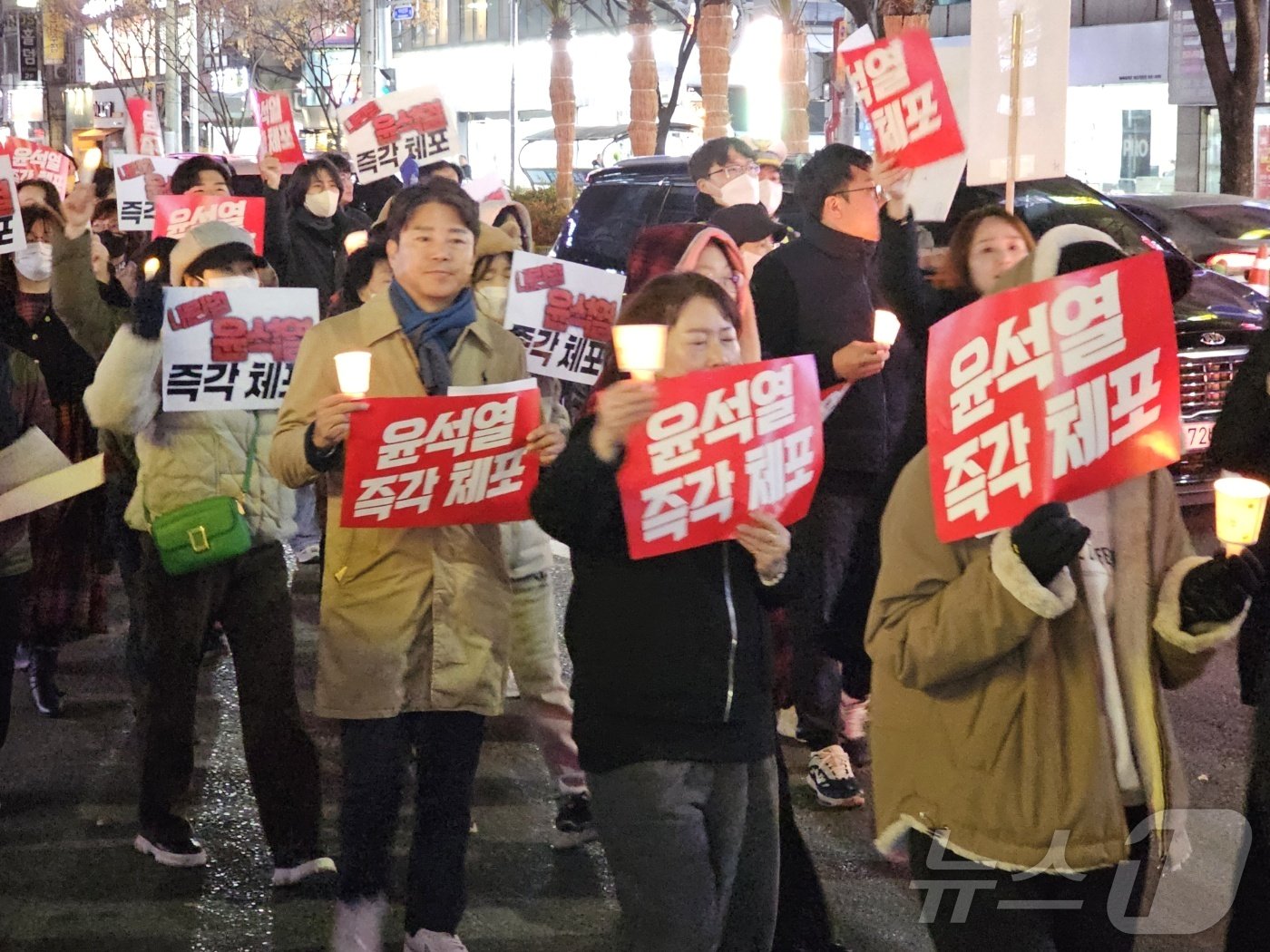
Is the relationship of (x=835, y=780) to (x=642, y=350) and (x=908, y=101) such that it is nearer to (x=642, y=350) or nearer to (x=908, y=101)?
(x=908, y=101)

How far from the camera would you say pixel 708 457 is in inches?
130

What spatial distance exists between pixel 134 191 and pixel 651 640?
8.54 metres

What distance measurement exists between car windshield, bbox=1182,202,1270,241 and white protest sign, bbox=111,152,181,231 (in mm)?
8237

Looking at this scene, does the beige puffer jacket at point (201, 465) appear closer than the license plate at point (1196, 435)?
Yes

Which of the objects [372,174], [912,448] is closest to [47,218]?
[372,174]

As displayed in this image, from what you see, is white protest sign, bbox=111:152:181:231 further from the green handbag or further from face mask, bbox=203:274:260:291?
the green handbag

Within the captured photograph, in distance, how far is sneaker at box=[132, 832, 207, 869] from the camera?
17.2ft

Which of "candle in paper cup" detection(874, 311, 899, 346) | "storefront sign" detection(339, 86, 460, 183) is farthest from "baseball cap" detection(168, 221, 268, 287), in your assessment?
"storefront sign" detection(339, 86, 460, 183)

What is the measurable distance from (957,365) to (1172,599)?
0.56 m

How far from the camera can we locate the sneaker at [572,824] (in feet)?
17.8

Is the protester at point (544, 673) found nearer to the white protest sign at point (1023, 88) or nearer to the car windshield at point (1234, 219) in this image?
the white protest sign at point (1023, 88)

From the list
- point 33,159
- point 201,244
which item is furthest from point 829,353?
point 33,159

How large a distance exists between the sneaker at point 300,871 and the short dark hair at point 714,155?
11.1 feet

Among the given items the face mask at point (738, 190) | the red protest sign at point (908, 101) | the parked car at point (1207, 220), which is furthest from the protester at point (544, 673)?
the parked car at point (1207, 220)
